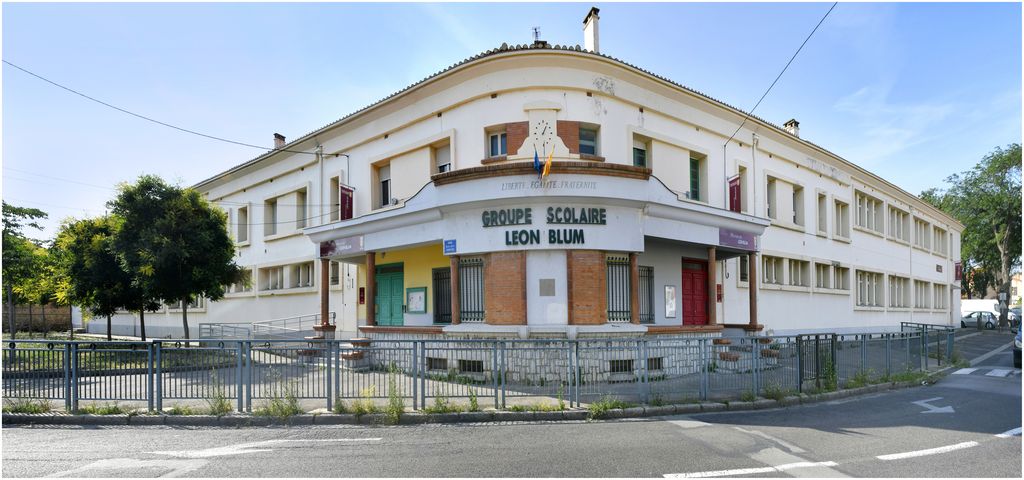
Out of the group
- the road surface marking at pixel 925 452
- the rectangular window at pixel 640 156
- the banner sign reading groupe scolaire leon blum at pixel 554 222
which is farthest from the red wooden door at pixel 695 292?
the road surface marking at pixel 925 452

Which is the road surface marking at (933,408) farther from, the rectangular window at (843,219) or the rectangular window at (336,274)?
the rectangular window at (843,219)

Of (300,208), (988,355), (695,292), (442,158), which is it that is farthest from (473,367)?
(988,355)

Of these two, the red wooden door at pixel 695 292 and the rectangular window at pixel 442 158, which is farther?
the red wooden door at pixel 695 292

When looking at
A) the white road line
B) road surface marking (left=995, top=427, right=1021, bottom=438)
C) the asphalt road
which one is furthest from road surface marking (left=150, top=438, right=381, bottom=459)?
road surface marking (left=995, top=427, right=1021, bottom=438)

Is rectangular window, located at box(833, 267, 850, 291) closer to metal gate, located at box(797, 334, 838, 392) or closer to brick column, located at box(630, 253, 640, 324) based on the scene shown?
metal gate, located at box(797, 334, 838, 392)

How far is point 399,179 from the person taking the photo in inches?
738

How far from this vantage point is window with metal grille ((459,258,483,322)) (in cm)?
1463

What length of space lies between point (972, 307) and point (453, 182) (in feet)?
185

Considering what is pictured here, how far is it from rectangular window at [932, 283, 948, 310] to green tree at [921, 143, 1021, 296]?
27.7ft

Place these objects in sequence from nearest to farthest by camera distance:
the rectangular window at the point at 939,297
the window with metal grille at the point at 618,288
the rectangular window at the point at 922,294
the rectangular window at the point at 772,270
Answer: the window with metal grille at the point at 618,288 → the rectangular window at the point at 772,270 → the rectangular window at the point at 922,294 → the rectangular window at the point at 939,297

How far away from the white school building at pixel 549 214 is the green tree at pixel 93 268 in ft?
16.3

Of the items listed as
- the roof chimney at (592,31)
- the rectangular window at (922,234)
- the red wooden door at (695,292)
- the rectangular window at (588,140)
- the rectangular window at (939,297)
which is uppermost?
the roof chimney at (592,31)

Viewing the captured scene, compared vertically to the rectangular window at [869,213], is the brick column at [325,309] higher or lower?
lower

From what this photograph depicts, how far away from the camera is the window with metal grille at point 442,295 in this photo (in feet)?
54.1
